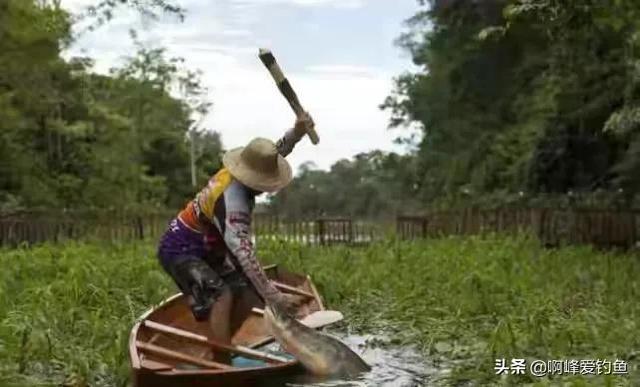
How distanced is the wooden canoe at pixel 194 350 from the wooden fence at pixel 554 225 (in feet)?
38.0

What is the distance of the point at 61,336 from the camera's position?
8.08 metres

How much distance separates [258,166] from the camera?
6.42 meters

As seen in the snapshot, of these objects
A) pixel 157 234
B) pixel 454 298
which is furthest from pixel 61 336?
pixel 157 234

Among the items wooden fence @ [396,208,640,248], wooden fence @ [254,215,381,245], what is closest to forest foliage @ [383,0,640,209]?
wooden fence @ [396,208,640,248]

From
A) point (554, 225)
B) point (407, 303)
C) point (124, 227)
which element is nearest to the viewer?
point (407, 303)

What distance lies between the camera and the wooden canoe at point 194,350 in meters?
5.50

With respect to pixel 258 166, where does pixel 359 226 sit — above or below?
below

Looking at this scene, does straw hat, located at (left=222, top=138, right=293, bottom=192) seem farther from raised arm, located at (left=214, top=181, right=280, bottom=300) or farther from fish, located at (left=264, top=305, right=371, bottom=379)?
fish, located at (left=264, top=305, right=371, bottom=379)

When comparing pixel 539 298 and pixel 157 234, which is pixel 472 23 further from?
pixel 539 298

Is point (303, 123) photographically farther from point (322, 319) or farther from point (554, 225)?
point (554, 225)

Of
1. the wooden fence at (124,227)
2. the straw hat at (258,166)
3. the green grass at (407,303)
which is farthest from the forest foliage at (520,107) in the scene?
the straw hat at (258,166)

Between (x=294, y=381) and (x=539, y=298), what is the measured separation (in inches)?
187

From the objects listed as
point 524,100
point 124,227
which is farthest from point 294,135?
point 524,100

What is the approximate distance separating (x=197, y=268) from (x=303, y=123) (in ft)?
4.81
